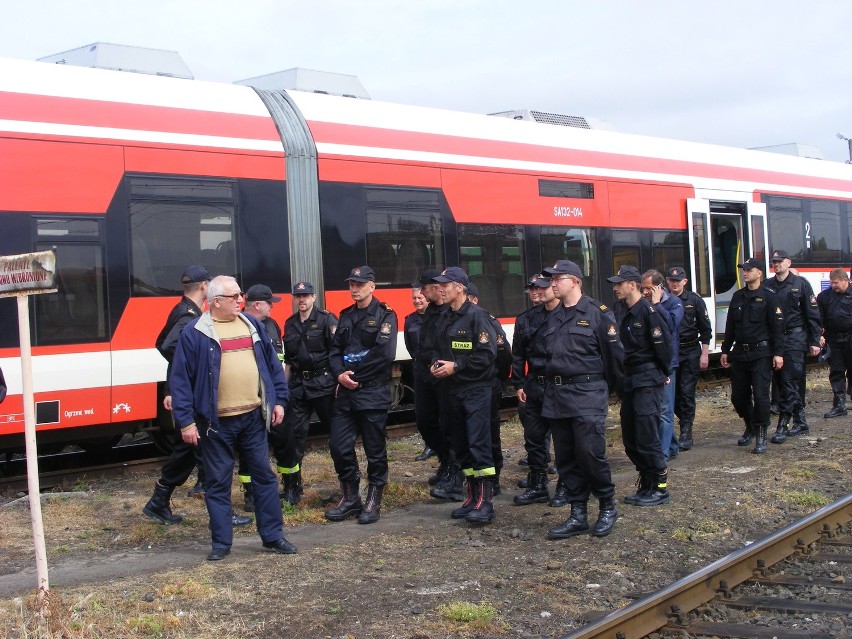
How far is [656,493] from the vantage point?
7742 mm

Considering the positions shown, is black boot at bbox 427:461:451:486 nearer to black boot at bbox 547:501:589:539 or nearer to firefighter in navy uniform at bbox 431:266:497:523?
firefighter in navy uniform at bbox 431:266:497:523

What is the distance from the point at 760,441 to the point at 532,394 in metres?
3.08

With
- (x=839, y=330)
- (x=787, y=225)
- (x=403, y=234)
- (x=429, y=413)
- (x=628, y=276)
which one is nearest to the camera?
(x=628, y=276)

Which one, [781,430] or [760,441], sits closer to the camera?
[760,441]

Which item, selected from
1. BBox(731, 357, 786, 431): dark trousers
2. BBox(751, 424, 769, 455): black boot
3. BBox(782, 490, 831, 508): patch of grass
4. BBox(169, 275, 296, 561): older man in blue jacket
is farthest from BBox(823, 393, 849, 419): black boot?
BBox(169, 275, 296, 561): older man in blue jacket

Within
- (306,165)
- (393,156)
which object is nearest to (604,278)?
(393,156)

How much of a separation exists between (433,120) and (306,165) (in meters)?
2.04

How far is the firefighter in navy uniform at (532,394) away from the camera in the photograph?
7770mm

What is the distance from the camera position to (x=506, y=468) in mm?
9609

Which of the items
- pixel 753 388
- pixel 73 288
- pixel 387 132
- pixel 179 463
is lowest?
pixel 179 463

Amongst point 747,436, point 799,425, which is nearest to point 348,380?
point 747,436

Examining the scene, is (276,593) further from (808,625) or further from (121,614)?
(808,625)

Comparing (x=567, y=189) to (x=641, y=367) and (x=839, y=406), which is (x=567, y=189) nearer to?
(x=839, y=406)

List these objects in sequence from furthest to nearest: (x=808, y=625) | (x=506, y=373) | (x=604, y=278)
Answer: (x=604, y=278), (x=506, y=373), (x=808, y=625)
